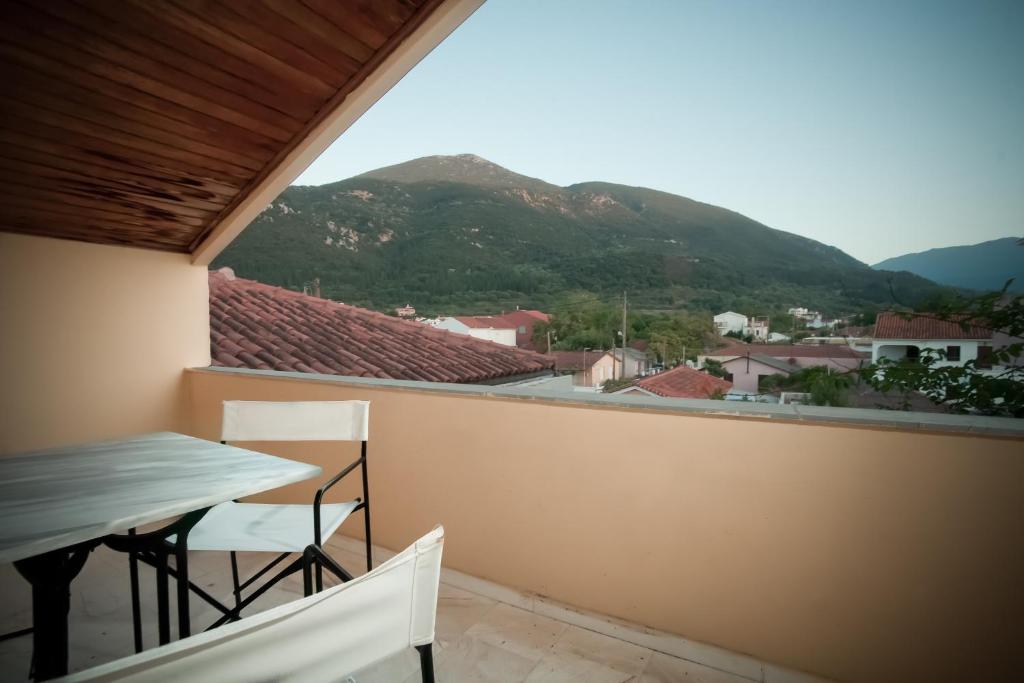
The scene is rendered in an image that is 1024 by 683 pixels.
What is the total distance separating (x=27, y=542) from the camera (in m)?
0.83

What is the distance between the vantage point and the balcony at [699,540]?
135 centimetres

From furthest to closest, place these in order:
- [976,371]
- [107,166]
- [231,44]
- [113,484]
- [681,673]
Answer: [107,166] < [231,44] < [681,673] < [976,371] < [113,484]

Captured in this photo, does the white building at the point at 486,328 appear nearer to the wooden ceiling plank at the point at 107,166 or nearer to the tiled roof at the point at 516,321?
the tiled roof at the point at 516,321

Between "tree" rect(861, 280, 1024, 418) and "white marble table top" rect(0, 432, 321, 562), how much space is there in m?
1.77

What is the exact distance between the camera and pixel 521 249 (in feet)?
8.77

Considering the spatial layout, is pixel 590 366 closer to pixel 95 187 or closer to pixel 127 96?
pixel 127 96

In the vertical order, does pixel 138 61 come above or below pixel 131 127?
above

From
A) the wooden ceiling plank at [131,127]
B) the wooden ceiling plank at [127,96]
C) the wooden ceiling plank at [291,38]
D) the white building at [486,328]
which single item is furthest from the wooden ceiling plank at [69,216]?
the white building at [486,328]

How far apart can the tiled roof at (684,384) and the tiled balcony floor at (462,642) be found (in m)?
0.88

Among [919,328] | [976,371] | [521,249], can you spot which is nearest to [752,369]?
[919,328]

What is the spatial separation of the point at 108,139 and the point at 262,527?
1.68 meters

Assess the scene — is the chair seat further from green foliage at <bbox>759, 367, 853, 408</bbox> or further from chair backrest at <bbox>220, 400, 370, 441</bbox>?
green foliage at <bbox>759, 367, 853, 408</bbox>

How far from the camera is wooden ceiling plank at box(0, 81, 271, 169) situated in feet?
5.59

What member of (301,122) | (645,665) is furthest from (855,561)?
(301,122)
